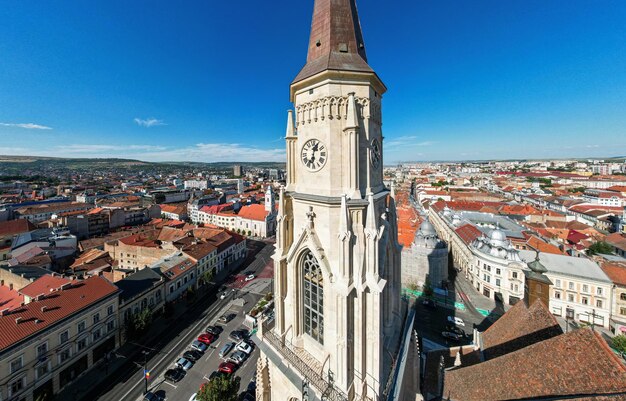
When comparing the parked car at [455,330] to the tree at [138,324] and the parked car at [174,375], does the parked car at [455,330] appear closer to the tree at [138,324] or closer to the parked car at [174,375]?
the parked car at [174,375]

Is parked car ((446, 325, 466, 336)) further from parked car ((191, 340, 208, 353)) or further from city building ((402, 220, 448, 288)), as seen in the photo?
parked car ((191, 340, 208, 353))

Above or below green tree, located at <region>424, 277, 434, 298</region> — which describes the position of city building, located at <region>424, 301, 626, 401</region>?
above

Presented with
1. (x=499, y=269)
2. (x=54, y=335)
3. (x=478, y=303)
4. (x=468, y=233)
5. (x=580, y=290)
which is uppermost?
(x=468, y=233)

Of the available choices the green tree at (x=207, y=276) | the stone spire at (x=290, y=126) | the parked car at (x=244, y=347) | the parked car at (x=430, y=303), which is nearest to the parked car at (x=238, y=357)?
the parked car at (x=244, y=347)

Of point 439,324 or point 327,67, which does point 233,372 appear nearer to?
point 439,324

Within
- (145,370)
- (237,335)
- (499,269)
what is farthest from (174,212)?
(499,269)

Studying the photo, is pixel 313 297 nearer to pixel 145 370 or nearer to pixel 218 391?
pixel 218 391

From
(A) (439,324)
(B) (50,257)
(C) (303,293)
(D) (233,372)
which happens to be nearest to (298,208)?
(C) (303,293)

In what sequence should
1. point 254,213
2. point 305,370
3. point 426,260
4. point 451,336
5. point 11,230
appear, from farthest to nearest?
point 254,213 < point 11,230 < point 426,260 < point 451,336 < point 305,370

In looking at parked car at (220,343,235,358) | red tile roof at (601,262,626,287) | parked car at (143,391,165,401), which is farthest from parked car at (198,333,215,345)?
red tile roof at (601,262,626,287)
